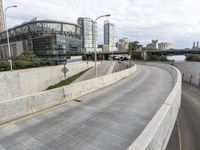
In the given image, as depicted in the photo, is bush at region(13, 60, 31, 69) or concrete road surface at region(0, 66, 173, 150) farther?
bush at region(13, 60, 31, 69)

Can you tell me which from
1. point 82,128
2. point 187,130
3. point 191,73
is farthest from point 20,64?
point 191,73

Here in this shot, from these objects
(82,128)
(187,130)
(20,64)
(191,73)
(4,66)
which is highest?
(20,64)

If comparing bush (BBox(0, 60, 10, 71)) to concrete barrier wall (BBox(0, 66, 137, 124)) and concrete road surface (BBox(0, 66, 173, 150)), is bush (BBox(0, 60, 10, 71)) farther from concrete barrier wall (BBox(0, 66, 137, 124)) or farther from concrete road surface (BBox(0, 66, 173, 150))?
concrete road surface (BBox(0, 66, 173, 150))

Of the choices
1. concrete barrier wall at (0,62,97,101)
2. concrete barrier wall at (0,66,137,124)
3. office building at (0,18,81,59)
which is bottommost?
concrete barrier wall at (0,62,97,101)

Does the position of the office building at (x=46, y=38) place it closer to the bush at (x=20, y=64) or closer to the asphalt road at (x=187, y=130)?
the bush at (x=20, y=64)

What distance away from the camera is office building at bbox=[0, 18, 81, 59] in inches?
3484

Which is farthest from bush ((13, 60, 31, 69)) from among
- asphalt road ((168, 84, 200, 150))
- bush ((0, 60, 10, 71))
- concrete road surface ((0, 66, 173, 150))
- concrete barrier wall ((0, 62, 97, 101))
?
asphalt road ((168, 84, 200, 150))

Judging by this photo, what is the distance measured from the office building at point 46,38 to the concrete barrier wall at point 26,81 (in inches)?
2328

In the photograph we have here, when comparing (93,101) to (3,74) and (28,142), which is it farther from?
(3,74)

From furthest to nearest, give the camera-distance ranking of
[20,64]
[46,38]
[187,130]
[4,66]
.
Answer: [46,38], [20,64], [4,66], [187,130]

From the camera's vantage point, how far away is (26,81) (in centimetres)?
Result: 2442

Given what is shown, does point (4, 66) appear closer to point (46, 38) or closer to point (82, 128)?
point (82, 128)

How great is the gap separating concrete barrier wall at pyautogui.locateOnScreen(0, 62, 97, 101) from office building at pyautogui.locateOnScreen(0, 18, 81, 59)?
2328 inches

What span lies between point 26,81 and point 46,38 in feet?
236
